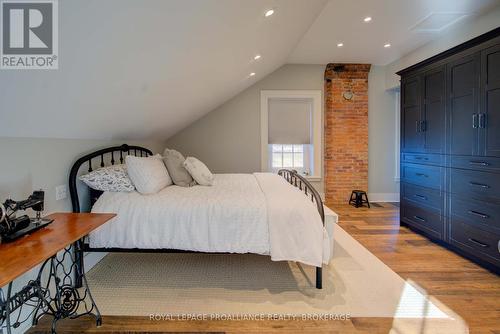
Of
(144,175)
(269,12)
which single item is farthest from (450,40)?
(144,175)

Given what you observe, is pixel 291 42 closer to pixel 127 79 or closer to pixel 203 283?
pixel 127 79

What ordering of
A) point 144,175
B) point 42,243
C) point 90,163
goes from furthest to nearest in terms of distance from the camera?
point 90,163, point 144,175, point 42,243

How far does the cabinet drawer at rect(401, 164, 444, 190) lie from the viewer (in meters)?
3.50

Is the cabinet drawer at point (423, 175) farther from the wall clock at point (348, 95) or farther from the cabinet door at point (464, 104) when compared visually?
the wall clock at point (348, 95)

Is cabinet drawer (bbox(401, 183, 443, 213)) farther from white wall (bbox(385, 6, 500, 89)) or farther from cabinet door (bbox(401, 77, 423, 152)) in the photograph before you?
white wall (bbox(385, 6, 500, 89))

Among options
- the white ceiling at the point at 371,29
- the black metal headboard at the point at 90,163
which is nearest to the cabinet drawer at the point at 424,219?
the white ceiling at the point at 371,29

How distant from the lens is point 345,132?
5.88 meters

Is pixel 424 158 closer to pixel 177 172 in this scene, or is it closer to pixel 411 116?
pixel 411 116

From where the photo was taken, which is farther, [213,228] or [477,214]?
[477,214]

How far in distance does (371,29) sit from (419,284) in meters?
3.46

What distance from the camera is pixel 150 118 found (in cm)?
344

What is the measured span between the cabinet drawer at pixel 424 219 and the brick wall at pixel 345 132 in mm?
1717

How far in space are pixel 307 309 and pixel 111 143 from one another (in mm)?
2743

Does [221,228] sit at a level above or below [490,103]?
below
